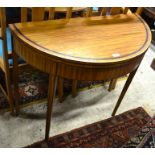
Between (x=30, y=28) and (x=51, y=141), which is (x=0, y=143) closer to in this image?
(x=51, y=141)

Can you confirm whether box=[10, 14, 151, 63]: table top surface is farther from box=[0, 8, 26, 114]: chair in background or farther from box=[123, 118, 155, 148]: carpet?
box=[123, 118, 155, 148]: carpet

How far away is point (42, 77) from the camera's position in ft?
5.94

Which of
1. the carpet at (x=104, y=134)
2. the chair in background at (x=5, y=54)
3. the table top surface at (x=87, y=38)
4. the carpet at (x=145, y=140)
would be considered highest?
the table top surface at (x=87, y=38)

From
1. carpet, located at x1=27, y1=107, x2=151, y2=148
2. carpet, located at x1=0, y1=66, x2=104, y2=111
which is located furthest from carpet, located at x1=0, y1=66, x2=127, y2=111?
carpet, located at x1=27, y1=107, x2=151, y2=148

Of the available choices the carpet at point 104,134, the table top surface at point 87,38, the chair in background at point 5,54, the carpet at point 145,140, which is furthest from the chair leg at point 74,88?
the carpet at point 145,140

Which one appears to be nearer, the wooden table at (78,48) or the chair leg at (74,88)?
the wooden table at (78,48)

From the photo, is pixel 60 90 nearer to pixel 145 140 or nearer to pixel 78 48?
pixel 78 48

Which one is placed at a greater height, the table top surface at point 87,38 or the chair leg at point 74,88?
the table top surface at point 87,38

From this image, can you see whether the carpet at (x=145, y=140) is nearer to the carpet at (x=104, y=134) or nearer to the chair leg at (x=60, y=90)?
the carpet at (x=104, y=134)

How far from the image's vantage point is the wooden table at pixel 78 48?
0.93 meters

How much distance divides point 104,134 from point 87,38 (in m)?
0.73

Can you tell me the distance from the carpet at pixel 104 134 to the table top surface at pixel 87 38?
675 millimetres

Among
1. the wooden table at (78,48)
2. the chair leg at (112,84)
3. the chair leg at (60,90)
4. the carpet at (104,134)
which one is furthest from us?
the chair leg at (112,84)
